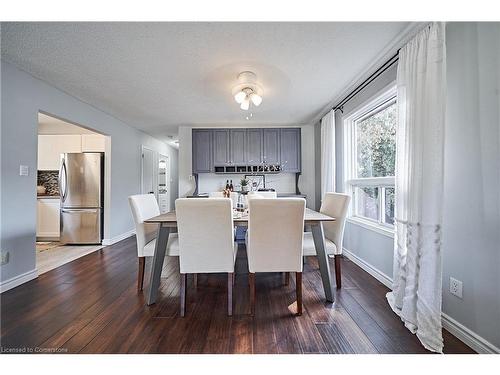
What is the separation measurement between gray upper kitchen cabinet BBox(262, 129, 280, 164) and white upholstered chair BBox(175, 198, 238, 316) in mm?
2953

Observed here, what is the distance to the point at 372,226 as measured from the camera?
262 cm

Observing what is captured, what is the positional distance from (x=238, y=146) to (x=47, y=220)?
3881mm

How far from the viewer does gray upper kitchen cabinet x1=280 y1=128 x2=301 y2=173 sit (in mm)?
4535

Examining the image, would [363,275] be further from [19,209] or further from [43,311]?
[19,209]

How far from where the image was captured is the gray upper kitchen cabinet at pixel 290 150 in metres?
4.54

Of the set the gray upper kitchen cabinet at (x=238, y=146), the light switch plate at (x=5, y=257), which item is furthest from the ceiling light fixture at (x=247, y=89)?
the light switch plate at (x=5, y=257)

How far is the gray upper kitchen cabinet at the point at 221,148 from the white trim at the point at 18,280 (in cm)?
302

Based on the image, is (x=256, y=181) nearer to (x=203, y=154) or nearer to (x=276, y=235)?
(x=203, y=154)

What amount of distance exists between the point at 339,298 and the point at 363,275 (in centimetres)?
72

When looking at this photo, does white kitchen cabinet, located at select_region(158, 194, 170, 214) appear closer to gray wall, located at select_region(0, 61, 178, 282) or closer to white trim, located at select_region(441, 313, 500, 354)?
gray wall, located at select_region(0, 61, 178, 282)

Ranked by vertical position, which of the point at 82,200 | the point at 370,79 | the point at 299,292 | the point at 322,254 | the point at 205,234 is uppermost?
the point at 370,79

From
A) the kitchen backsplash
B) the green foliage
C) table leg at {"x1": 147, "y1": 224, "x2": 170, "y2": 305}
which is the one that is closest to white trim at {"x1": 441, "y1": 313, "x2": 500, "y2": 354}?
the green foliage

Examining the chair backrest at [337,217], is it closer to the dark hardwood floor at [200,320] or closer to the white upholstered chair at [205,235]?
the dark hardwood floor at [200,320]

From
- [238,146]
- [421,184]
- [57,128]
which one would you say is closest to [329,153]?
[238,146]
